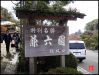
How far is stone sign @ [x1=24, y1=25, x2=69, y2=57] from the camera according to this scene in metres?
12.6

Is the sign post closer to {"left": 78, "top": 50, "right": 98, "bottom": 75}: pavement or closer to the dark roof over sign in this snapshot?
the dark roof over sign

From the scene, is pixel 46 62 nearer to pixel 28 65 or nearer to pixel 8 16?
pixel 28 65

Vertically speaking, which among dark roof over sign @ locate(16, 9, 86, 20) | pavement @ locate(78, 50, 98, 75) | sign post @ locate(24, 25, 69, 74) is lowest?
pavement @ locate(78, 50, 98, 75)

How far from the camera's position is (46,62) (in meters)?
14.6

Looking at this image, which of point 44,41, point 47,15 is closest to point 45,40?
point 44,41

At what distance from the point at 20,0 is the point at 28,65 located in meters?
3.48

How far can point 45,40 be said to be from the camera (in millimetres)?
12742

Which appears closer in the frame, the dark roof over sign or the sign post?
the dark roof over sign

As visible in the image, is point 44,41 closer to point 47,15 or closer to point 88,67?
point 47,15

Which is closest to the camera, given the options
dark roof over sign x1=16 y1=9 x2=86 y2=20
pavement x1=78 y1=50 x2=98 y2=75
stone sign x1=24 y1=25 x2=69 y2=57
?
dark roof over sign x1=16 y1=9 x2=86 y2=20

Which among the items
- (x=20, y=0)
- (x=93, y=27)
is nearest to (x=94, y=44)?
(x=93, y=27)

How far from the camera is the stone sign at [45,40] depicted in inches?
495

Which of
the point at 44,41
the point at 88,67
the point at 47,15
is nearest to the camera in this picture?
the point at 47,15

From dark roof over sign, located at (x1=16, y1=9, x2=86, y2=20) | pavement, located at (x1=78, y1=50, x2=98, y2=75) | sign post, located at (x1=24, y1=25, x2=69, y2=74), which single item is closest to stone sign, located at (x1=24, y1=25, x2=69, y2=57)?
sign post, located at (x1=24, y1=25, x2=69, y2=74)
